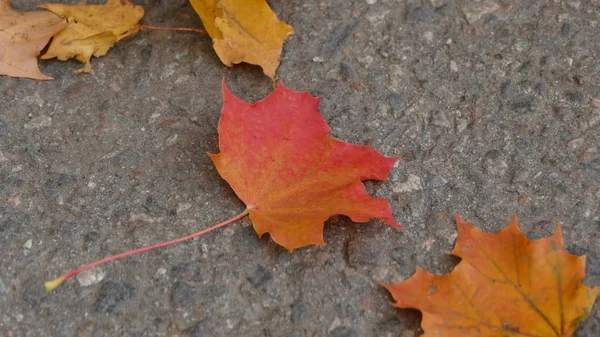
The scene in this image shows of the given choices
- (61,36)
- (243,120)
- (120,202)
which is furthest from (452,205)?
(61,36)

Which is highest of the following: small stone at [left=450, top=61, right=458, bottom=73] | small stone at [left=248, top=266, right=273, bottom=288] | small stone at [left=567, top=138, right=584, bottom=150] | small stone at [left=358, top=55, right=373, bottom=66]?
small stone at [left=567, top=138, right=584, bottom=150]

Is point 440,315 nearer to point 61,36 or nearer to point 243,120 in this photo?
point 243,120

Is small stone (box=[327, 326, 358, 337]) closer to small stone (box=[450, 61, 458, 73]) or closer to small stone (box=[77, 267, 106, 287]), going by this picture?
small stone (box=[77, 267, 106, 287])

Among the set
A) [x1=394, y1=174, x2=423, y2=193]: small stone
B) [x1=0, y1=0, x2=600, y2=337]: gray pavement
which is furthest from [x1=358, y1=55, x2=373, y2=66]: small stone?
[x1=394, y1=174, x2=423, y2=193]: small stone

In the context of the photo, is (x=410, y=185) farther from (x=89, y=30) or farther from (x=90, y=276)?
(x=89, y=30)

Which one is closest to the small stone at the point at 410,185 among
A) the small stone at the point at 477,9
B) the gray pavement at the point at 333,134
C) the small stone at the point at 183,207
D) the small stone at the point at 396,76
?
the gray pavement at the point at 333,134
